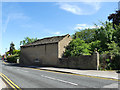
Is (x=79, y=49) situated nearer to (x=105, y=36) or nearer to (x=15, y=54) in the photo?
(x=105, y=36)

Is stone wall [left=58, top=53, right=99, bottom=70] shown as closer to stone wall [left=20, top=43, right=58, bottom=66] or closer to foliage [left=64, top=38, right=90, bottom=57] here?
foliage [left=64, top=38, right=90, bottom=57]

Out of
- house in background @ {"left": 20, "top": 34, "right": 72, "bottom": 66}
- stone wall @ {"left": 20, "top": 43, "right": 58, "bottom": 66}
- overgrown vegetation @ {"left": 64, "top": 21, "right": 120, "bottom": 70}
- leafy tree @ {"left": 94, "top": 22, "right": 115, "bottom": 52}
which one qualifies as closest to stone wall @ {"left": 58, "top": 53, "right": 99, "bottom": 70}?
overgrown vegetation @ {"left": 64, "top": 21, "right": 120, "bottom": 70}

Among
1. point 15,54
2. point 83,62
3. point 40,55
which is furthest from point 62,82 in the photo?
point 15,54

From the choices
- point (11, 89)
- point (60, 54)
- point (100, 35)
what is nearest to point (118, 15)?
point (100, 35)

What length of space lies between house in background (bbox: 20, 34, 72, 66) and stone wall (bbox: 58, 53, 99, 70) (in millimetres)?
2979

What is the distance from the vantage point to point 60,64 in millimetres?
22609

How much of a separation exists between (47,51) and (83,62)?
10341 mm

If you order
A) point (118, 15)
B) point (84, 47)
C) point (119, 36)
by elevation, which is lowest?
point (84, 47)

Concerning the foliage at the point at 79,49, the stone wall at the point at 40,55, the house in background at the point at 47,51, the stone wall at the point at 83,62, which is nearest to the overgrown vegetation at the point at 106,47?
the foliage at the point at 79,49

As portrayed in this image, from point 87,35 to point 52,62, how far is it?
59.2 feet

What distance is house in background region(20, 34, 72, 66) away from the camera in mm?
24495

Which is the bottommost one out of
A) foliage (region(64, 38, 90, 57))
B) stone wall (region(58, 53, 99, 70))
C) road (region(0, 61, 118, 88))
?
road (region(0, 61, 118, 88))

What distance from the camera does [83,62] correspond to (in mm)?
18266

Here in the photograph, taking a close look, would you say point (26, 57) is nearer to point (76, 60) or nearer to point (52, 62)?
point (52, 62)
